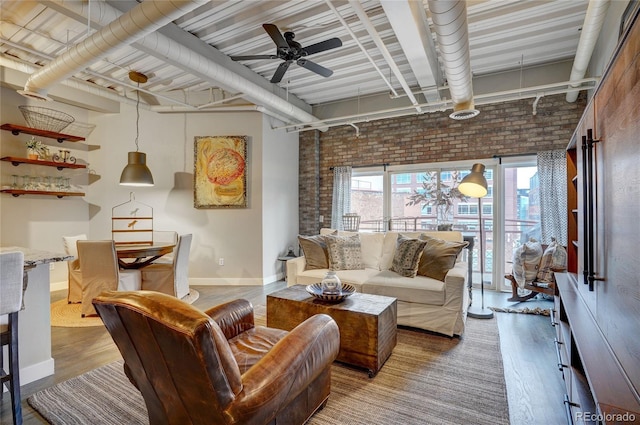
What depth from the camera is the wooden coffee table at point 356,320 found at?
2330 mm

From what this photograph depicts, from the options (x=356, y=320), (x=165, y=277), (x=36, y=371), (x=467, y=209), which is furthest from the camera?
(x=467, y=209)

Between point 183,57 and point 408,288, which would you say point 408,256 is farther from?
point 183,57

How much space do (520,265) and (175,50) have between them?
15.2 ft

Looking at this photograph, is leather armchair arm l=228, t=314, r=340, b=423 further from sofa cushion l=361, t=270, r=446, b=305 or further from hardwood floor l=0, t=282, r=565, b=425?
sofa cushion l=361, t=270, r=446, b=305

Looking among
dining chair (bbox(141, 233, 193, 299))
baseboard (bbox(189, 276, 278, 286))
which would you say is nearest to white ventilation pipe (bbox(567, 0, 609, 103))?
dining chair (bbox(141, 233, 193, 299))

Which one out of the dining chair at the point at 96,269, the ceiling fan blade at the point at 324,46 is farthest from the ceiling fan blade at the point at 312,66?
the dining chair at the point at 96,269

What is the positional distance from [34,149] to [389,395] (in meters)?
5.42

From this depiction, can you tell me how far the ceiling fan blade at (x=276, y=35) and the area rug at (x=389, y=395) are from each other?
9.46ft

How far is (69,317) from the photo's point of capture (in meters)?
3.55

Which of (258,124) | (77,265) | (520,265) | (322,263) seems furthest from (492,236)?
(77,265)

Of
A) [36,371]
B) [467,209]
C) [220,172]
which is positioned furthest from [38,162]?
[467,209]

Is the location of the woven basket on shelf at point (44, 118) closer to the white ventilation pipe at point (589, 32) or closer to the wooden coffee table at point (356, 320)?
the wooden coffee table at point (356, 320)

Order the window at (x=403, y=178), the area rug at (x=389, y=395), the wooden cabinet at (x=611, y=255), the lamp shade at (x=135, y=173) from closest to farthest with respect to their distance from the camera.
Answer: the wooden cabinet at (x=611, y=255) < the area rug at (x=389, y=395) < the lamp shade at (x=135, y=173) < the window at (x=403, y=178)

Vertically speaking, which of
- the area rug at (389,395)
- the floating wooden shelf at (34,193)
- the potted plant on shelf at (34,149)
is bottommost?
the area rug at (389,395)
